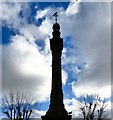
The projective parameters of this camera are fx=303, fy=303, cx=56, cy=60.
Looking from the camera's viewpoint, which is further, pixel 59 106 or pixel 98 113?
pixel 98 113

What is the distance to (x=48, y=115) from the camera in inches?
1875

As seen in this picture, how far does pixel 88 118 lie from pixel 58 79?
9.96 m

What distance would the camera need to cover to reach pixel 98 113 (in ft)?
182

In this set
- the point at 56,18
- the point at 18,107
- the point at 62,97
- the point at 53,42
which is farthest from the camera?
the point at 56,18

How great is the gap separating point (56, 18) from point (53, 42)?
299 inches

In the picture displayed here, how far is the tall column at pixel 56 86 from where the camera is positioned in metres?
47.5

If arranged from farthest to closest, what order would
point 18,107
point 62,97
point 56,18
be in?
point 56,18, point 62,97, point 18,107

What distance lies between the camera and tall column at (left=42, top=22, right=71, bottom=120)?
47.5m

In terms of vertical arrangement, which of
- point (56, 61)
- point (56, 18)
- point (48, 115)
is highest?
point (56, 18)

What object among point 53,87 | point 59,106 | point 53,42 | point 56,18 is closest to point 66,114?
point 59,106

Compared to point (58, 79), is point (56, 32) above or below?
above

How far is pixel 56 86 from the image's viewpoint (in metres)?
50.0

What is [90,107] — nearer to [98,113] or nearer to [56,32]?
[98,113]

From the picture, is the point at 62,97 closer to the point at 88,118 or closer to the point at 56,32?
the point at 88,118
